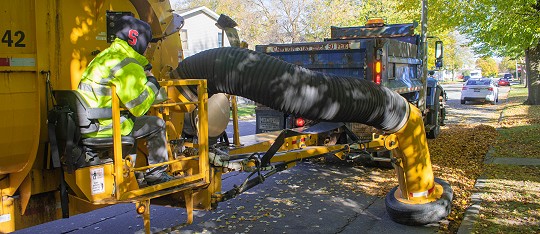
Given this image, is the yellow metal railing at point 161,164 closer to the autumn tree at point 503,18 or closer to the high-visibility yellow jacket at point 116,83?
the high-visibility yellow jacket at point 116,83

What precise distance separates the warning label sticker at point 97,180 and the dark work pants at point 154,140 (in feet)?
1.31

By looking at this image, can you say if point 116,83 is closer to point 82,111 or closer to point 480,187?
point 82,111

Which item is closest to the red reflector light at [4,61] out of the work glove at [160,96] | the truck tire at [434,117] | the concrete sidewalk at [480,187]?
the work glove at [160,96]

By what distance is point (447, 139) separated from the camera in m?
13.2

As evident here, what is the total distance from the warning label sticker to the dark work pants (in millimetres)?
400

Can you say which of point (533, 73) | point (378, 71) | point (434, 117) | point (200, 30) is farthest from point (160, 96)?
point (200, 30)

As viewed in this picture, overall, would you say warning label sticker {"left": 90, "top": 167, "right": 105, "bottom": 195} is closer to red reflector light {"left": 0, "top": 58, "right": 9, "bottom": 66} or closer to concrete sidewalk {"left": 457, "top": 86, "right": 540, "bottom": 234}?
red reflector light {"left": 0, "top": 58, "right": 9, "bottom": 66}

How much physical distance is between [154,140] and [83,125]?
0.60 m

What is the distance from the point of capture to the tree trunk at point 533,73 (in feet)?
74.6

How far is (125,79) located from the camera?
3.71 metres

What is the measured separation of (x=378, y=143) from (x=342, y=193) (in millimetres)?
1867

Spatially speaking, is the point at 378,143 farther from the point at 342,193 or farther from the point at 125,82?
the point at 125,82

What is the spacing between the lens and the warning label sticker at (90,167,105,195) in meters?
3.66

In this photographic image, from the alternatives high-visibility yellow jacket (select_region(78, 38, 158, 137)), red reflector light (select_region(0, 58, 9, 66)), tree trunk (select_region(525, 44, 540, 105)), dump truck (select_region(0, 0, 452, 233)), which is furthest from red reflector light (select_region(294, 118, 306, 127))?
tree trunk (select_region(525, 44, 540, 105))
